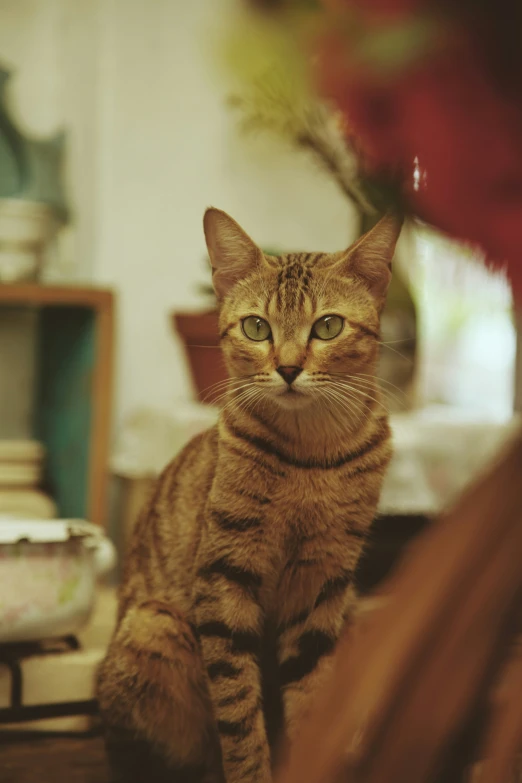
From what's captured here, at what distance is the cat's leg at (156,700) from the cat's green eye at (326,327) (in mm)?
348

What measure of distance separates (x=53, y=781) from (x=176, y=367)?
4.47 feet

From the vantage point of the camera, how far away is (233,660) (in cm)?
78

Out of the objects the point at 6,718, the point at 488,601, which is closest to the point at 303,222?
the point at 6,718

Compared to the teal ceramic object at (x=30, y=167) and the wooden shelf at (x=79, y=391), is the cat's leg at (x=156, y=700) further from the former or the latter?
the teal ceramic object at (x=30, y=167)

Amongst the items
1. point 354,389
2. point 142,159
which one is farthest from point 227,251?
point 142,159

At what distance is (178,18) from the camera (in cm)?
206

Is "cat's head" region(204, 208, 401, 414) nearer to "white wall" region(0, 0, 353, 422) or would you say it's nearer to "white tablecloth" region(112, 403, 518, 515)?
"white tablecloth" region(112, 403, 518, 515)

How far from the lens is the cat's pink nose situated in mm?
730

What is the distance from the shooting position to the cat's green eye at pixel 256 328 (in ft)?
2.52

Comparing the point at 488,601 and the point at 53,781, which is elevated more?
the point at 488,601

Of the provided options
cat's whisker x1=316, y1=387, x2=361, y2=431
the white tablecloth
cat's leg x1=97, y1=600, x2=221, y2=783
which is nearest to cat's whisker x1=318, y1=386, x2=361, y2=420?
cat's whisker x1=316, y1=387, x2=361, y2=431

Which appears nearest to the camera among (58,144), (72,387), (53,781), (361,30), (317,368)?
(361,30)

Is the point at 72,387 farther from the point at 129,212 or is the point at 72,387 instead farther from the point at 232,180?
the point at 232,180

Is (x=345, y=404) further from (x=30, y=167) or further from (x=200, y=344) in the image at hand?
(x=30, y=167)
